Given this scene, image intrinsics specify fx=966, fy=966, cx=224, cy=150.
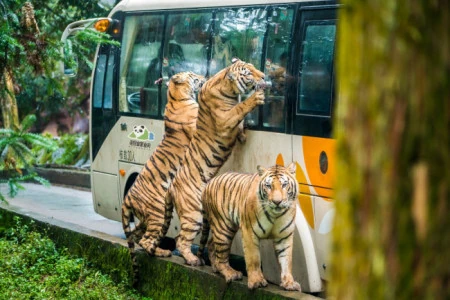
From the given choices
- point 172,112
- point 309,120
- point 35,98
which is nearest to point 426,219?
point 309,120

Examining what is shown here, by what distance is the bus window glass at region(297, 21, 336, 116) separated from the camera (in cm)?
768

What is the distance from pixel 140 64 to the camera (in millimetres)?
10633

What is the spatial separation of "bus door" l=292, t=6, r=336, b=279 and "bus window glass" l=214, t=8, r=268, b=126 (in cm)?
58

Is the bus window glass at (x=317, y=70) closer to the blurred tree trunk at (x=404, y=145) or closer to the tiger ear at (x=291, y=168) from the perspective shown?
the tiger ear at (x=291, y=168)

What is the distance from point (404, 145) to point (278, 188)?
477cm

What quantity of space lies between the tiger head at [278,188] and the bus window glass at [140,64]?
3.06 meters

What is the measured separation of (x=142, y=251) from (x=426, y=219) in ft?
21.8

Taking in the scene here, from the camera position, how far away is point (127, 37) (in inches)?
431

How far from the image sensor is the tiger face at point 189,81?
371 inches

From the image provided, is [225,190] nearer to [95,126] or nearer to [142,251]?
[142,251]

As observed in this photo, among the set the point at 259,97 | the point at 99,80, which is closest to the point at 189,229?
the point at 259,97

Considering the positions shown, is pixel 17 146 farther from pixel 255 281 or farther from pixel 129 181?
pixel 129 181

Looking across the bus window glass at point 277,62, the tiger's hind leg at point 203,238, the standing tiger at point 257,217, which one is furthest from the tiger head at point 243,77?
the tiger's hind leg at point 203,238

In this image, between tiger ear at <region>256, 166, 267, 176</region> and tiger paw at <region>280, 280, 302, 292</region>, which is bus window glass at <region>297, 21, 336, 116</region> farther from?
tiger paw at <region>280, 280, 302, 292</region>
